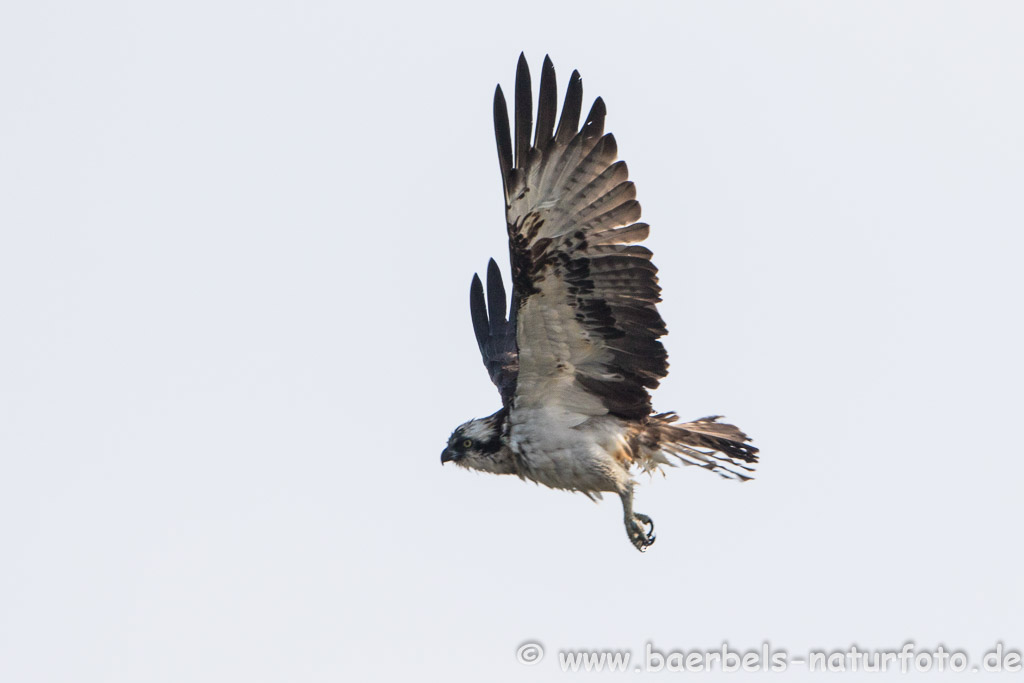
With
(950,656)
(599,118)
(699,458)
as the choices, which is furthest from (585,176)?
(950,656)

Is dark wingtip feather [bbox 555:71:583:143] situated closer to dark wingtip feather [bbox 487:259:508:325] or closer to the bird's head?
the bird's head

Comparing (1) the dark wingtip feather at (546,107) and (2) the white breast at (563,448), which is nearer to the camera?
(1) the dark wingtip feather at (546,107)

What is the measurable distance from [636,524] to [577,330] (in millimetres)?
1853

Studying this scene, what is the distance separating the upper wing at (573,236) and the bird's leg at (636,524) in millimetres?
1283

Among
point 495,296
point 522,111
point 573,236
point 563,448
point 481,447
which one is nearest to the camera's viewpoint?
point 522,111

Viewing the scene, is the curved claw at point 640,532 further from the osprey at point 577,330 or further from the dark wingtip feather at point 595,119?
the dark wingtip feather at point 595,119

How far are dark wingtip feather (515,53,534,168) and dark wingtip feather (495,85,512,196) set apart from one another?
59 millimetres

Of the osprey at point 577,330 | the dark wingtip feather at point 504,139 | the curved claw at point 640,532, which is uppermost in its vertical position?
the dark wingtip feather at point 504,139

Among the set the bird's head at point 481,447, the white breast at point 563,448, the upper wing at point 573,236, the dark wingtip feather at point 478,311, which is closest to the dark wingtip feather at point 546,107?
the upper wing at point 573,236

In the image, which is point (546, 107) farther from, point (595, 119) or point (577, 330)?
point (577, 330)

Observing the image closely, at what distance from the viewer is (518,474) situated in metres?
12.4

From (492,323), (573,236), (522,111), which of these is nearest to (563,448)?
(573,236)

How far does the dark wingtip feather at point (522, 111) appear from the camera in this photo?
35.8ft

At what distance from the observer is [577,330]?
11.5 metres
